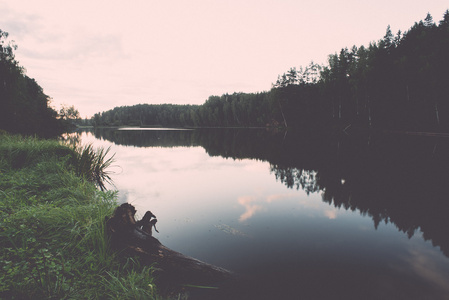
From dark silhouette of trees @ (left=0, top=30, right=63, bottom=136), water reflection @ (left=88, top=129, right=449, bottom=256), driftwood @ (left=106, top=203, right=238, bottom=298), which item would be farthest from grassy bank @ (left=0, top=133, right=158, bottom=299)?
dark silhouette of trees @ (left=0, top=30, right=63, bottom=136)

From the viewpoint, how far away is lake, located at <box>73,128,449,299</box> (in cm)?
457

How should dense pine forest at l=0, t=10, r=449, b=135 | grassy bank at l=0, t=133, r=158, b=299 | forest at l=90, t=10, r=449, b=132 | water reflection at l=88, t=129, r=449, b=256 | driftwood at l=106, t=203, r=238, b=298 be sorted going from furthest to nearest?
forest at l=90, t=10, r=449, b=132 < dense pine forest at l=0, t=10, r=449, b=135 < water reflection at l=88, t=129, r=449, b=256 < driftwood at l=106, t=203, r=238, b=298 < grassy bank at l=0, t=133, r=158, b=299

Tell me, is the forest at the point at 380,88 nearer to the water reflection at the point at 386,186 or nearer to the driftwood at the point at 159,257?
the water reflection at the point at 386,186

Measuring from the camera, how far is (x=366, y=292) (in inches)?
167

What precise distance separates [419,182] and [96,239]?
15362 mm

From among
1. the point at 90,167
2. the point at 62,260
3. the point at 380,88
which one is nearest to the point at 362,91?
the point at 380,88

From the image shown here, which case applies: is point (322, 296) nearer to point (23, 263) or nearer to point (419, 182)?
point (23, 263)

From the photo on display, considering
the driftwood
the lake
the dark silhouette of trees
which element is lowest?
the lake

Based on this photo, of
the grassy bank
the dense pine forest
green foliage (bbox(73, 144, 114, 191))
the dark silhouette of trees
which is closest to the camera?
the grassy bank

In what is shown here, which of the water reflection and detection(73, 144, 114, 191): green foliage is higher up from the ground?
detection(73, 144, 114, 191): green foliage

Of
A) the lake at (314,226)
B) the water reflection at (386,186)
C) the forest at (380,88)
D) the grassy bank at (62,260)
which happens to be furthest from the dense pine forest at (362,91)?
the grassy bank at (62,260)

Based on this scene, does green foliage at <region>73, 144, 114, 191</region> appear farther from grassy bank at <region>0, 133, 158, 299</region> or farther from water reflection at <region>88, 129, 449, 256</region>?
water reflection at <region>88, 129, 449, 256</region>

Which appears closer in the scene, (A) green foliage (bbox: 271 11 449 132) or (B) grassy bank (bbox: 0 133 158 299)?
(B) grassy bank (bbox: 0 133 158 299)

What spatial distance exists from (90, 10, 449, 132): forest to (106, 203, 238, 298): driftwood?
46.3 meters
